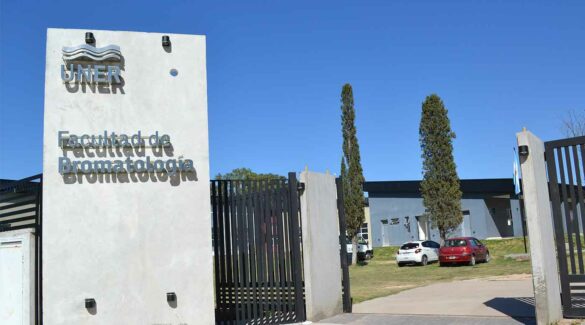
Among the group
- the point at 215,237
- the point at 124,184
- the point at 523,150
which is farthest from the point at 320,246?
the point at 523,150

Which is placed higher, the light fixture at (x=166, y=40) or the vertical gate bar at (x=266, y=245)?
the light fixture at (x=166, y=40)

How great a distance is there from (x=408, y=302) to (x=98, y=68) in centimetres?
931

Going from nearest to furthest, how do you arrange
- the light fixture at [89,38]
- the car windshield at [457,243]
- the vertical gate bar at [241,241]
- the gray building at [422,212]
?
the light fixture at [89,38] < the vertical gate bar at [241,241] < the car windshield at [457,243] < the gray building at [422,212]

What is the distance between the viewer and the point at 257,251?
11.4 meters

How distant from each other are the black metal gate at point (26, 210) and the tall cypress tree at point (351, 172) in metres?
27.2

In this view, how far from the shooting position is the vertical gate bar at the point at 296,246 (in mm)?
11297

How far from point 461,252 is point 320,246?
19598mm

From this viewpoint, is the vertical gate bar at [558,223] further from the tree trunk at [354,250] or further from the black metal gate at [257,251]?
the tree trunk at [354,250]

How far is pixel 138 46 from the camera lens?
10328mm

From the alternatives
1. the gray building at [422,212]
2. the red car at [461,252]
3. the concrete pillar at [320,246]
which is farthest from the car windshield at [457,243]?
the concrete pillar at [320,246]

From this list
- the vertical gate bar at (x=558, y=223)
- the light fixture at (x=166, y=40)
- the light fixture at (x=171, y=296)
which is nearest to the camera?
the vertical gate bar at (x=558, y=223)

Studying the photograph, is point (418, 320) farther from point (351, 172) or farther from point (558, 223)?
point (351, 172)

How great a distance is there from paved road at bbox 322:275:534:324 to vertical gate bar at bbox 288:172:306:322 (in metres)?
0.65

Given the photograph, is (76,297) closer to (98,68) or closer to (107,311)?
(107,311)
